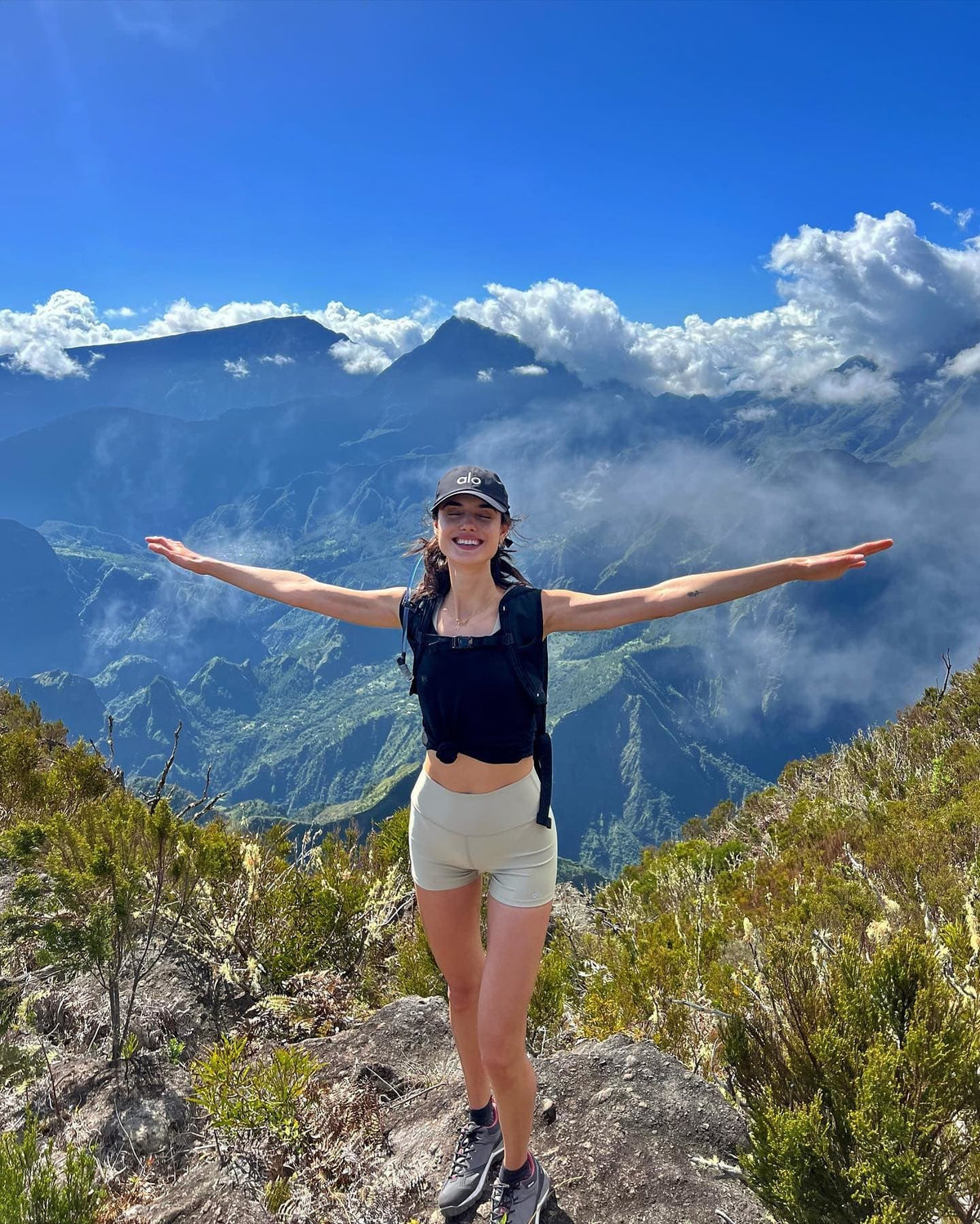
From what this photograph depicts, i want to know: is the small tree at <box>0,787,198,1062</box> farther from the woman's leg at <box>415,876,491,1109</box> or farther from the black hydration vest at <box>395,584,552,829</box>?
the black hydration vest at <box>395,584,552,829</box>

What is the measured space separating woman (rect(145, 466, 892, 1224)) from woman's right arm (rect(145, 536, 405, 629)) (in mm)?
210

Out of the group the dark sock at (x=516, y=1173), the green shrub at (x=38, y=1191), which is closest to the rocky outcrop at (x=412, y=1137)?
the dark sock at (x=516, y=1173)

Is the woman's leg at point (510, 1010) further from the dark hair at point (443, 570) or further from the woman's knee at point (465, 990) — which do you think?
the dark hair at point (443, 570)

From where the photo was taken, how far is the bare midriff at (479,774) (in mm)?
2807

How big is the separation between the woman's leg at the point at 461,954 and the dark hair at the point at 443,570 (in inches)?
48.5

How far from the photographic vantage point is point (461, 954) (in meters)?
2.97

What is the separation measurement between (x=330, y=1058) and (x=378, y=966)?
4.95 feet

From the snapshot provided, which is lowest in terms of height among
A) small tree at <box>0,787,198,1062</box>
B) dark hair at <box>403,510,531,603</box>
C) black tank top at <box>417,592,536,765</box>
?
small tree at <box>0,787,198,1062</box>

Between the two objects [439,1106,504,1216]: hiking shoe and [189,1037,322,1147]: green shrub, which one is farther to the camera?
[189,1037,322,1147]: green shrub

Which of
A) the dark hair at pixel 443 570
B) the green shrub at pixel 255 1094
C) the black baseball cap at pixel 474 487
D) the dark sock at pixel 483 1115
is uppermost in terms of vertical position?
the black baseball cap at pixel 474 487

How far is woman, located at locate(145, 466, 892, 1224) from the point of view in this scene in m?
2.68

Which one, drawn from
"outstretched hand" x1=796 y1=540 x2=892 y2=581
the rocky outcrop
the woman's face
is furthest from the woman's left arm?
the rocky outcrop

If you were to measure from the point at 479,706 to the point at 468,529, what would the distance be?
736mm

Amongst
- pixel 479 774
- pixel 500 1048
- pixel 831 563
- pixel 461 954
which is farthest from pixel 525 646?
pixel 500 1048
